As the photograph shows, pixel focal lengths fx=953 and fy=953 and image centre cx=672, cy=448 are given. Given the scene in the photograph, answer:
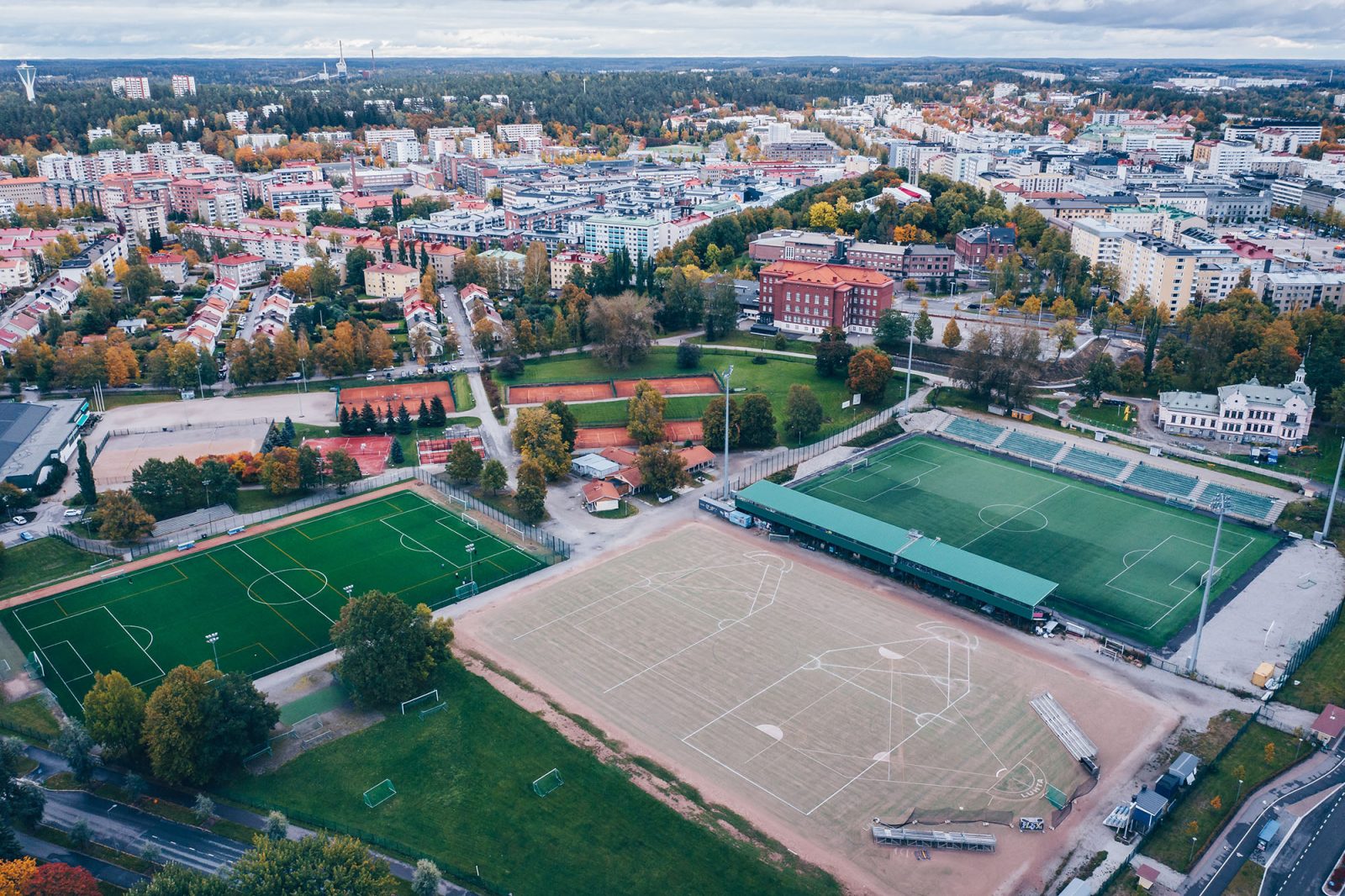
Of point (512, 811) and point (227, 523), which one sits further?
point (227, 523)

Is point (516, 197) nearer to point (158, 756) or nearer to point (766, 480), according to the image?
point (766, 480)

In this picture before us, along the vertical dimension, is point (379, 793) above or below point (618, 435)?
below

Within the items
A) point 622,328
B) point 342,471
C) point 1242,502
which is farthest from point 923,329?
point 342,471

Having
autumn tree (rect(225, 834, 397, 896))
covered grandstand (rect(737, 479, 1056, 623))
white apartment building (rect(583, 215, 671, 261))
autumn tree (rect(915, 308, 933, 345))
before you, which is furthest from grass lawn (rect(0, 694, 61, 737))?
white apartment building (rect(583, 215, 671, 261))

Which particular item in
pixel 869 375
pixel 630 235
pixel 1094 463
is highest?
pixel 630 235

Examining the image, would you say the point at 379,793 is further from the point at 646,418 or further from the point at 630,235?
the point at 630,235

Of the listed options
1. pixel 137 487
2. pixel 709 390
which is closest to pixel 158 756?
pixel 137 487

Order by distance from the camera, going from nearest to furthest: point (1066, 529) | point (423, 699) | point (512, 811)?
point (512, 811) < point (423, 699) < point (1066, 529)
